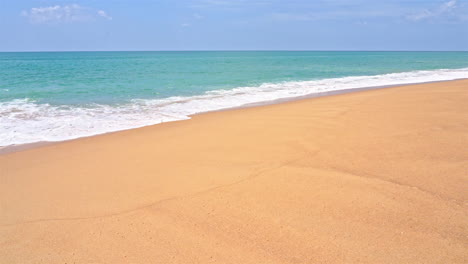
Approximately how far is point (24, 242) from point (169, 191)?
1.68 metres

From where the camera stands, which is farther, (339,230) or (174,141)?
(174,141)

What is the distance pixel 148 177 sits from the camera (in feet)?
16.9

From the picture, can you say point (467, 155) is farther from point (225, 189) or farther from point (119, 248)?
point (119, 248)

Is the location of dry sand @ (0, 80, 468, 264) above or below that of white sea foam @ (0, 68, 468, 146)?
below

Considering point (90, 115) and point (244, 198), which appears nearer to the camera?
point (244, 198)

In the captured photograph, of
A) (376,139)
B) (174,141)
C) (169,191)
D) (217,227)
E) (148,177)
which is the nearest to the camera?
(217,227)

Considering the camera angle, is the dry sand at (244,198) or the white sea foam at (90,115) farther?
the white sea foam at (90,115)

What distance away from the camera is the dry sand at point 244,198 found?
10.8ft

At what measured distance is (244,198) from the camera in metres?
4.33

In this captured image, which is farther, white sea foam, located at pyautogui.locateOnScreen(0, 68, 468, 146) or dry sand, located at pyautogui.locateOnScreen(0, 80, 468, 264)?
white sea foam, located at pyautogui.locateOnScreen(0, 68, 468, 146)

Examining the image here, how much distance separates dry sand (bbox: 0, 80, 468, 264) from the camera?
330cm

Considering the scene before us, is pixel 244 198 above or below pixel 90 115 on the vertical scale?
below

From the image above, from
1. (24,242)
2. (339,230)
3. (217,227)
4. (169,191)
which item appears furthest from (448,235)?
(24,242)

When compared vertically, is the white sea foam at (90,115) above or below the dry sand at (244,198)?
above
